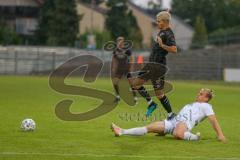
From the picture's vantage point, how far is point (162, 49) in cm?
1490

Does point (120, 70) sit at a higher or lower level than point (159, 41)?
lower

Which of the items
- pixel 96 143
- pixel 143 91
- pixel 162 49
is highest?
pixel 162 49

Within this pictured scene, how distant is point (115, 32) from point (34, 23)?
35.7 feet

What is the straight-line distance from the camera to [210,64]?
186 feet

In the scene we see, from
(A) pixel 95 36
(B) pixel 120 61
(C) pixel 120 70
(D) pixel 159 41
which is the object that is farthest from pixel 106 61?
→ (D) pixel 159 41

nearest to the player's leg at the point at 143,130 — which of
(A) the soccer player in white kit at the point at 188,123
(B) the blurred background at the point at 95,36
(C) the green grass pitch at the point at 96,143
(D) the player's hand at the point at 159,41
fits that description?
(A) the soccer player in white kit at the point at 188,123

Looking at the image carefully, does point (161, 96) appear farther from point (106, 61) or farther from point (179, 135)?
point (106, 61)

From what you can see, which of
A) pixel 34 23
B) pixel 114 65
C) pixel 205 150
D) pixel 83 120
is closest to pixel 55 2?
pixel 34 23

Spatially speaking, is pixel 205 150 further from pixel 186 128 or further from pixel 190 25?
pixel 190 25

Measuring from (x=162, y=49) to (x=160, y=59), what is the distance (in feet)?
0.95

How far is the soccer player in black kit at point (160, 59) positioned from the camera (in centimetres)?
1427

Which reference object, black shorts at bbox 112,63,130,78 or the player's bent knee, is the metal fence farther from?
the player's bent knee

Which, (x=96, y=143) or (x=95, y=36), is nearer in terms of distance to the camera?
(x=96, y=143)

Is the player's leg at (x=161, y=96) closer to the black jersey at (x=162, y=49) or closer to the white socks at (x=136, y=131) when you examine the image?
the black jersey at (x=162, y=49)
